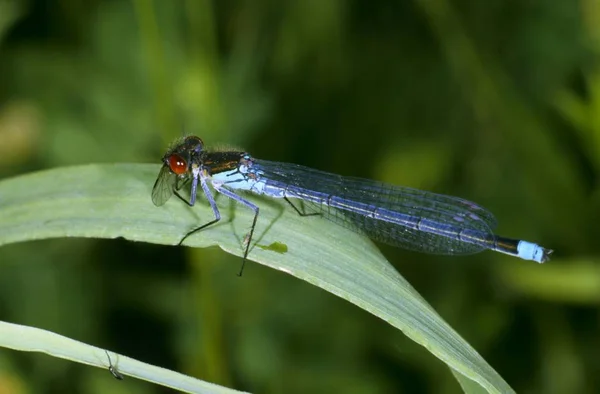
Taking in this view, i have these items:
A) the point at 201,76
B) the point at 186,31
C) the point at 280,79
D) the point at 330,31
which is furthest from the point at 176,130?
the point at 330,31

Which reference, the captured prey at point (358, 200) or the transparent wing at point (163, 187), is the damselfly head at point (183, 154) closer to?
the captured prey at point (358, 200)

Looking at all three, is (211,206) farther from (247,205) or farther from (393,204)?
(393,204)

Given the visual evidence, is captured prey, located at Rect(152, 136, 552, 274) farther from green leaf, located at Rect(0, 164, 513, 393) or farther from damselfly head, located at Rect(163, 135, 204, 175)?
green leaf, located at Rect(0, 164, 513, 393)

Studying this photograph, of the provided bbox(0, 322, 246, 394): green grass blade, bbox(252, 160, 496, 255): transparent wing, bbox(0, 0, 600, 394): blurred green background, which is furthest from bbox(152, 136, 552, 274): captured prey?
bbox(0, 322, 246, 394): green grass blade

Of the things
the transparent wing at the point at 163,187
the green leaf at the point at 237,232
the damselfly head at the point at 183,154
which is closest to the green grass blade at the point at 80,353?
the green leaf at the point at 237,232

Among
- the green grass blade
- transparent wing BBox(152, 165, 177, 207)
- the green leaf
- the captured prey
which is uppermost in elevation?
the captured prey

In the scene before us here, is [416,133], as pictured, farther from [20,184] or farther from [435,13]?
[20,184]

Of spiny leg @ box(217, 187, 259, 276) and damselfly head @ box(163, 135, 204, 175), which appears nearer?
spiny leg @ box(217, 187, 259, 276)

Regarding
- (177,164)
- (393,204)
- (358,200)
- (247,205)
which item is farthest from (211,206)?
(393,204)
